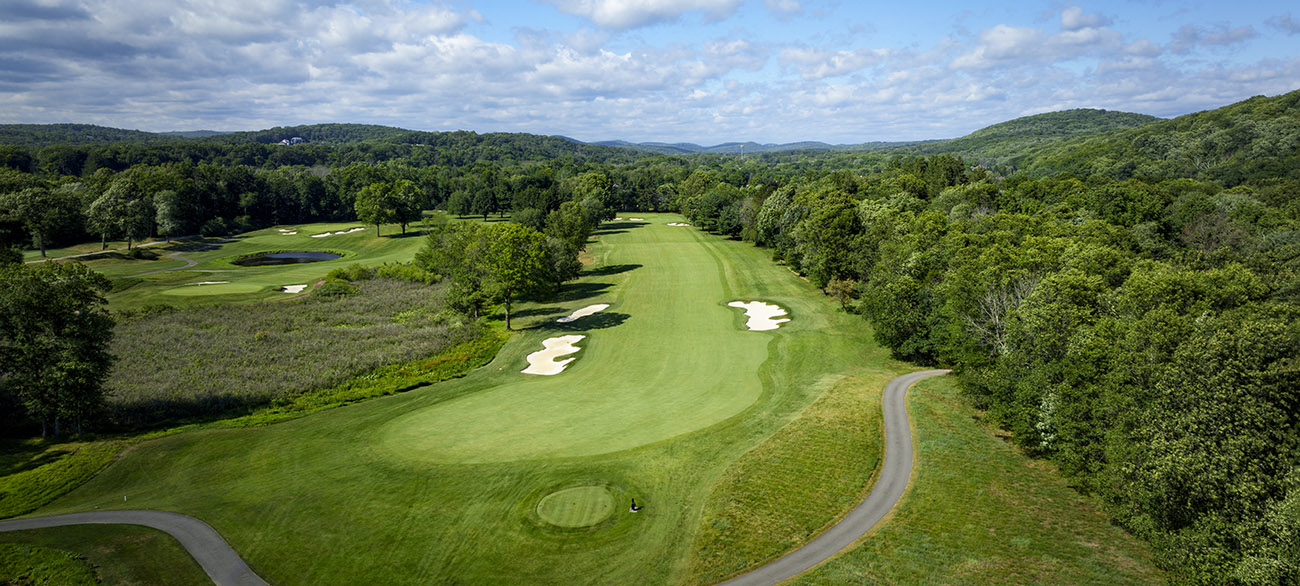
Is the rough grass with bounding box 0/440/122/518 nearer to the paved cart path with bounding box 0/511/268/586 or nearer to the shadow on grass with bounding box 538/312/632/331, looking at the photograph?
the paved cart path with bounding box 0/511/268/586

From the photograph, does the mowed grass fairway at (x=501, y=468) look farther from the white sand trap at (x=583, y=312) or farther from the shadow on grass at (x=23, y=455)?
the white sand trap at (x=583, y=312)

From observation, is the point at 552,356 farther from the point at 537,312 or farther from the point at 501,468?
the point at 501,468

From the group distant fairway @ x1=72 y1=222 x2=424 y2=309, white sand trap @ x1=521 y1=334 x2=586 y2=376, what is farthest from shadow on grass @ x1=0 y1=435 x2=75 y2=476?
distant fairway @ x1=72 y1=222 x2=424 y2=309

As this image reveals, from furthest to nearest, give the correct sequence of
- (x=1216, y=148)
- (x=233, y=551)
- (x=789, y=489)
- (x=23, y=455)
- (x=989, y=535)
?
(x=1216, y=148) < (x=23, y=455) < (x=789, y=489) < (x=989, y=535) < (x=233, y=551)

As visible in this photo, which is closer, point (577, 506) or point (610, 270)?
point (577, 506)

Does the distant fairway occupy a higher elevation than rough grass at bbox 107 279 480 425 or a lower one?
higher

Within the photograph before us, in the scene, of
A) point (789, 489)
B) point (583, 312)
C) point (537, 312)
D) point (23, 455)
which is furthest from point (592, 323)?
point (23, 455)

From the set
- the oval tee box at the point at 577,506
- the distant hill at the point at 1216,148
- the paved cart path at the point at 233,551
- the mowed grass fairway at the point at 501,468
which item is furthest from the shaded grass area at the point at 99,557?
the distant hill at the point at 1216,148
